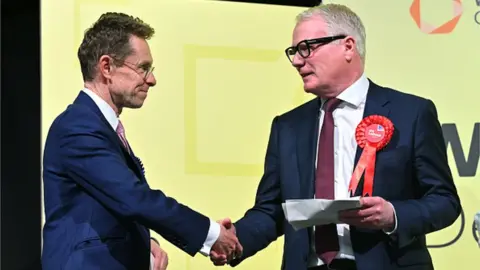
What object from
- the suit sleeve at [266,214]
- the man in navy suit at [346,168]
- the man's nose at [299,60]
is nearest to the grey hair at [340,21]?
the man in navy suit at [346,168]

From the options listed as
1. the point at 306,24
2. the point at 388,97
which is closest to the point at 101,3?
the point at 306,24

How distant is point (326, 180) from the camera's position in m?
2.65

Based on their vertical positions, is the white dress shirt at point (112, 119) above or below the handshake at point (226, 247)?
above

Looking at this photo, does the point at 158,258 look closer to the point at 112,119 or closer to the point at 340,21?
the point at 112,119

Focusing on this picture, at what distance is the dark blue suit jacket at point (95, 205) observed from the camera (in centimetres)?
243

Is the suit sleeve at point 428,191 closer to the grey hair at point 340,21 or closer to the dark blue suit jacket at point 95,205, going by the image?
the grey hair at point 340,21

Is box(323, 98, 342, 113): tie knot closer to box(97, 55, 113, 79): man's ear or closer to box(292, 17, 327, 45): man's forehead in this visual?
box(292, 17, 327, 45): man's forehead

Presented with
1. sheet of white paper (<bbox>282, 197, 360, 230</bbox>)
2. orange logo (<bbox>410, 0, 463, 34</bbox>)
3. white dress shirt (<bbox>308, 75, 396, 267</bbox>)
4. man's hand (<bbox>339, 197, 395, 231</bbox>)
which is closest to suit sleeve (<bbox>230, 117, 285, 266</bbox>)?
white dress shirt (<bbox>308, 75, 396, 267</bbox>)

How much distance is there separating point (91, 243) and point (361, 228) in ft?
2.36

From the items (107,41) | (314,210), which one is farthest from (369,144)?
(107,41)

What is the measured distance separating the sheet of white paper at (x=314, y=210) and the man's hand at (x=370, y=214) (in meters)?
0.03

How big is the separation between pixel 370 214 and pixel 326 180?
223mm

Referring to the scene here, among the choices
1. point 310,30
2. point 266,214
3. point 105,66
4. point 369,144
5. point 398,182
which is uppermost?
point 310,30

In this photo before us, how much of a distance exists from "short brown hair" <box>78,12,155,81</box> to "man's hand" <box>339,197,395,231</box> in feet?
2.46
